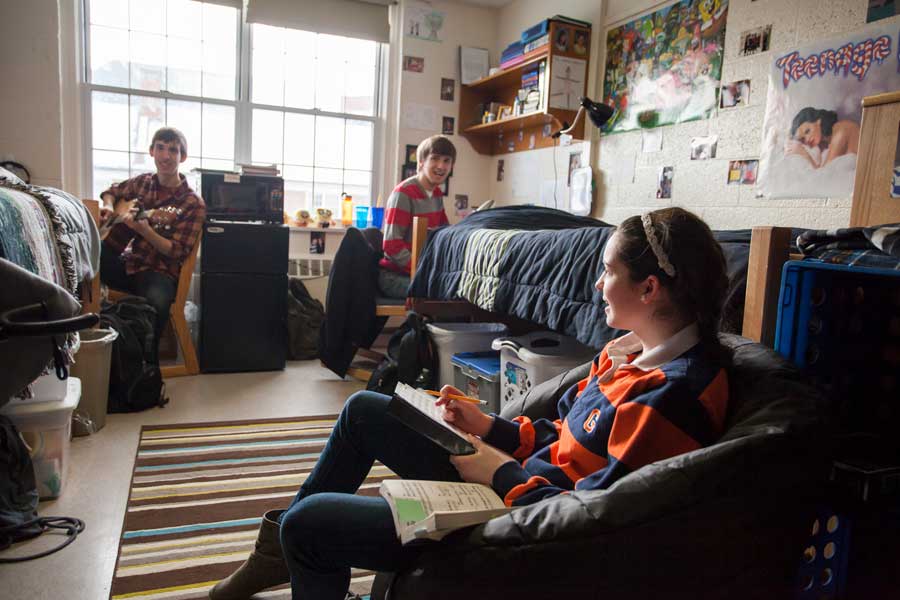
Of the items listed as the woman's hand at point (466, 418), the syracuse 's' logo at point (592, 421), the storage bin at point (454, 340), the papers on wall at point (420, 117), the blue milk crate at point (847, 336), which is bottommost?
the storage bin at point (454, 340)

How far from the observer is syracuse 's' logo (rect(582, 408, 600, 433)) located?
1.03 m

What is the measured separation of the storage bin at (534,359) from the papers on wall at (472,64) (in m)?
2.64

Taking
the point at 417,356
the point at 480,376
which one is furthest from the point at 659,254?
the point at 417,356

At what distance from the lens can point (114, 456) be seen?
2.18 metres

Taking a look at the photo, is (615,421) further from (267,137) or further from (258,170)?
(267,137)

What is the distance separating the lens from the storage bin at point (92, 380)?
237 centimetres

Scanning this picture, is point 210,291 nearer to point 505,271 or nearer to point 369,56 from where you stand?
point 505,271

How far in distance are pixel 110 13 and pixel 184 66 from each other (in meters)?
0.47

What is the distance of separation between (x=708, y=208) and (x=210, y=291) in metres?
2.45

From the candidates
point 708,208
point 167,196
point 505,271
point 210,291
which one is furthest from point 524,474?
point 167,196

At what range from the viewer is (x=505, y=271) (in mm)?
2248

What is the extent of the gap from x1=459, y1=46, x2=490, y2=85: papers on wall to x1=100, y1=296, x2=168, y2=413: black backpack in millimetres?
2687

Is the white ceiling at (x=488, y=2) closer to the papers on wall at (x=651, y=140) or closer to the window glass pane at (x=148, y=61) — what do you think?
the papers on wall at (x=651, y=140)

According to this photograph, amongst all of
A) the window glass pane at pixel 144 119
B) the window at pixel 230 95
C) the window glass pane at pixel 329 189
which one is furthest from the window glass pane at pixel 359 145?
the window glass pane at pixel 144 119
